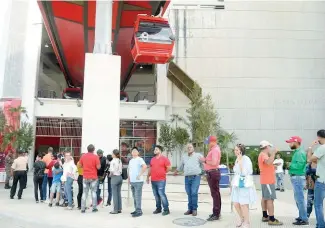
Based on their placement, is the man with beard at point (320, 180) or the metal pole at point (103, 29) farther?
the metal pole at point (103, 29)

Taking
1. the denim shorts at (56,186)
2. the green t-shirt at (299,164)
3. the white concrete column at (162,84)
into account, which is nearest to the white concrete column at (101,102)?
the denim shorts at (56,186)

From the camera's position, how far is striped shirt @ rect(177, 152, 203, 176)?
6.76 meters

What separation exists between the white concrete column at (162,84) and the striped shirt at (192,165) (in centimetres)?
1544

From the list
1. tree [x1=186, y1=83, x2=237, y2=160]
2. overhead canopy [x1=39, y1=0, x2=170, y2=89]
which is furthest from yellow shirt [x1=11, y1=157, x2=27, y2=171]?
tree [x1=186, y1=83, x2=237, y2=160]

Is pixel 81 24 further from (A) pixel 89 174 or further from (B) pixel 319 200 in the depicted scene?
(B) pixel 319 200

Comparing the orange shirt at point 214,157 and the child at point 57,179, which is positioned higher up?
the orange shirt at point 214,157

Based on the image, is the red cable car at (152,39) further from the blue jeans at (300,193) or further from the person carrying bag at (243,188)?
the blue jeans at (300,193)

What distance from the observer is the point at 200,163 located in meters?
6.91

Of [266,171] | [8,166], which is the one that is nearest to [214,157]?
[266,171]

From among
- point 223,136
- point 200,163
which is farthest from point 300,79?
point 200,163

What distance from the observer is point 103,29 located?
11250 mm

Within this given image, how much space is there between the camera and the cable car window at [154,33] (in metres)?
11.5

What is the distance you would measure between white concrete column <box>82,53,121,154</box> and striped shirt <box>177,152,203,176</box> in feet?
12.8

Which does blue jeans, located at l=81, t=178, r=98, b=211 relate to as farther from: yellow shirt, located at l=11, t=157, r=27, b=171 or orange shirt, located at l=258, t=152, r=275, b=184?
orange shirt, located at l=258, t=152, r=275, b=184
